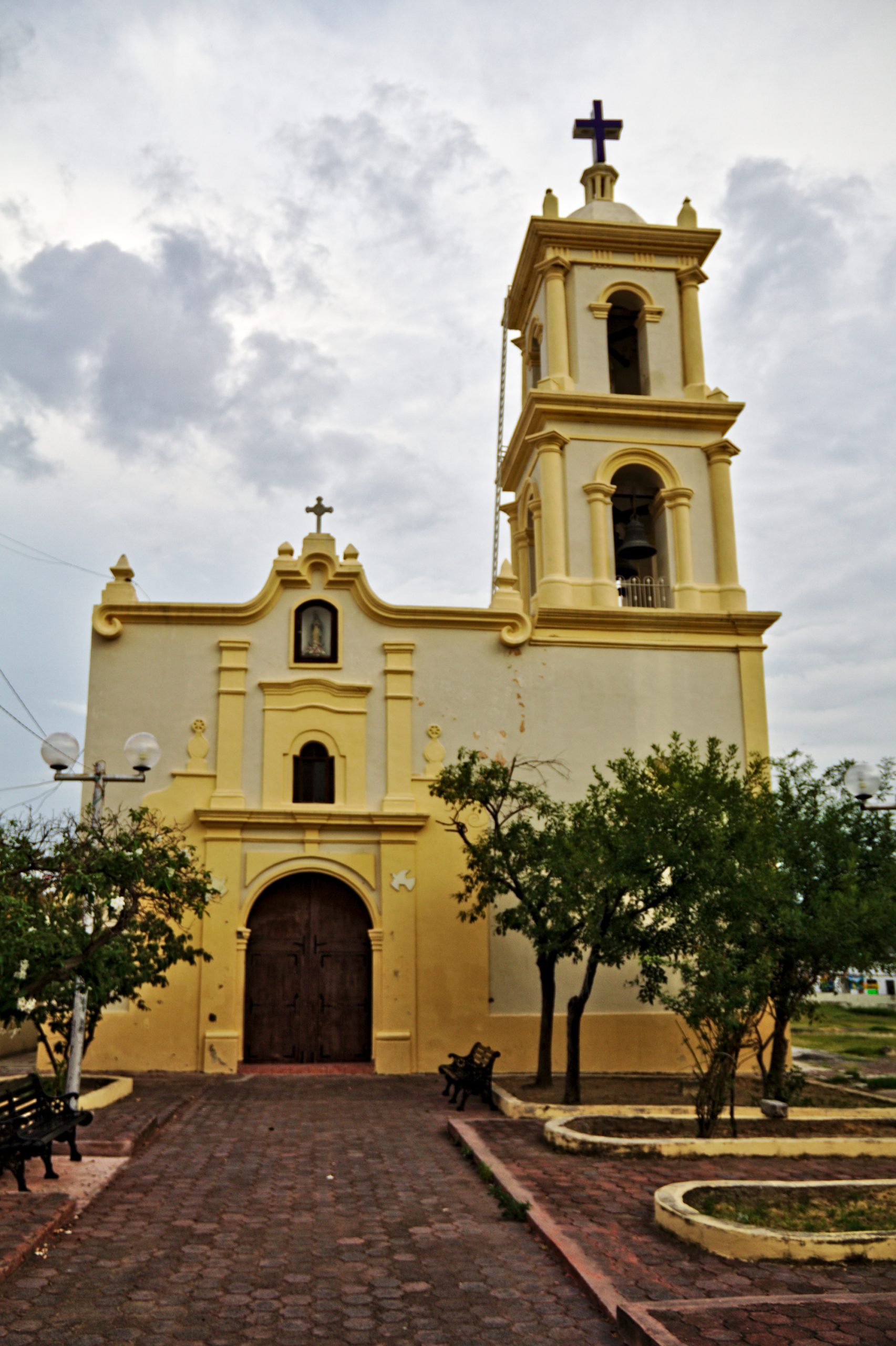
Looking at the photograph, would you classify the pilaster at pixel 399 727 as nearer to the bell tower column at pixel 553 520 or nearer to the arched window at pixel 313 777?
the arched window at pixel 313 777

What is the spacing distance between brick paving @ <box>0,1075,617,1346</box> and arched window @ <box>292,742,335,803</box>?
22.0 ft

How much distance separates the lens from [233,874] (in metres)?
16.7

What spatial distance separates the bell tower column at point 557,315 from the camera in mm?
19906

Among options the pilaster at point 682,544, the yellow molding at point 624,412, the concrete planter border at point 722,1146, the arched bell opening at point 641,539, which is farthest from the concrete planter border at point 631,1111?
the yellow molding at point 624,412

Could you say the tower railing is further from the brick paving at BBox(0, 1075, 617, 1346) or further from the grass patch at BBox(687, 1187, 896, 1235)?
the grass patch at BBox(687, 1187, 896, 1235)

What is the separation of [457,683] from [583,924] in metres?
5.81

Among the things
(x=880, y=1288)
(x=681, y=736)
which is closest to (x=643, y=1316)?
(x=880, y=1288)

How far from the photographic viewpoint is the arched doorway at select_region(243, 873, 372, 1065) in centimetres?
1647

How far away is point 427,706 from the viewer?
17781 millimetres

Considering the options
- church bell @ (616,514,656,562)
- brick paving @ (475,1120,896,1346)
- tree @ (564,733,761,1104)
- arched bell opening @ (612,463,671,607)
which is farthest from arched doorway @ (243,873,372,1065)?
church bell @ (616,514,656,562)

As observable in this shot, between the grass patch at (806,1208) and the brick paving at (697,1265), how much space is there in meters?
0.47

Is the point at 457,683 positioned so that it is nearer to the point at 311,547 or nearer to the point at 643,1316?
the point at 311,547

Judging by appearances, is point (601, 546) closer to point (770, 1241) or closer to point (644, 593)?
point (644, 593)

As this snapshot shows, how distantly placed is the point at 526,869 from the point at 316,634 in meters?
5.97
